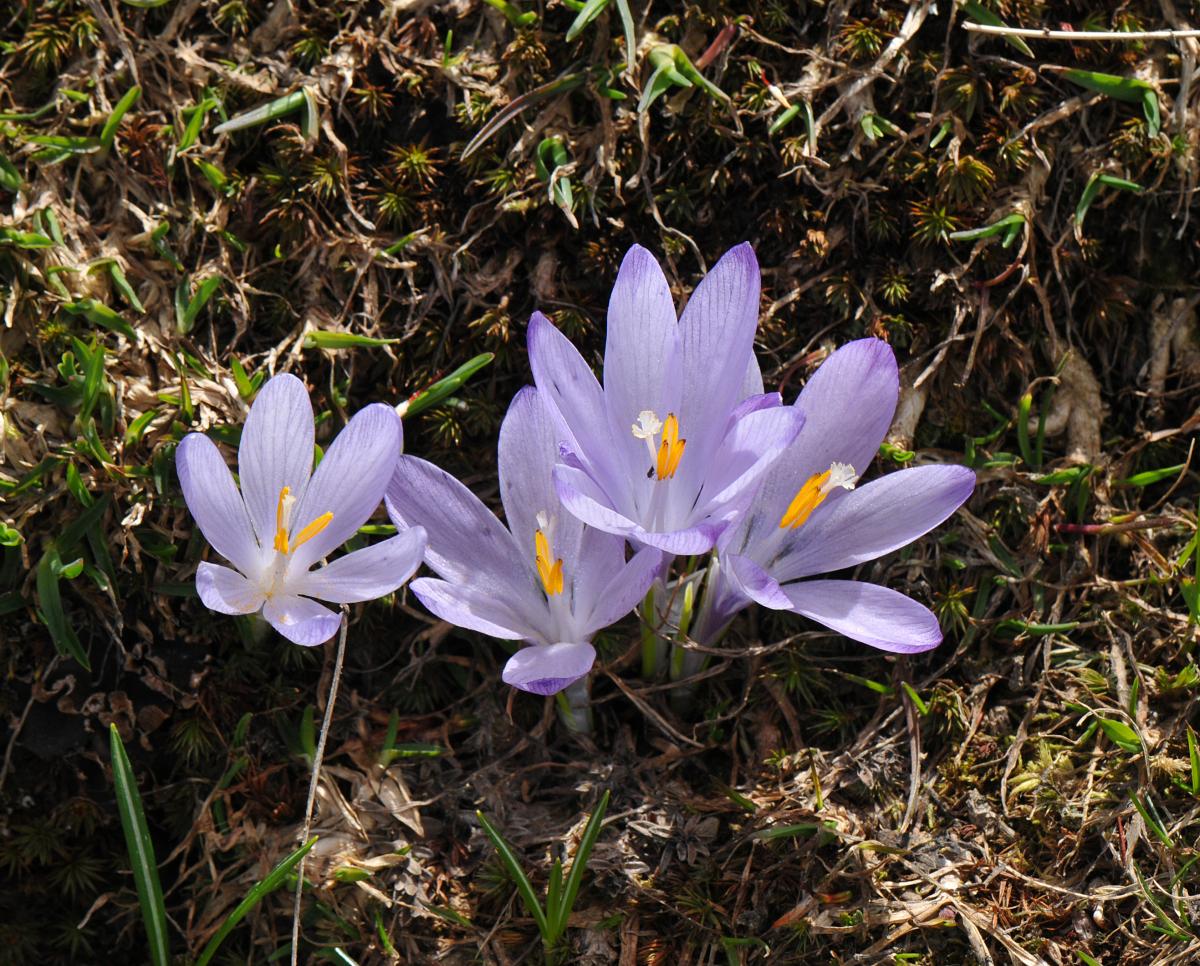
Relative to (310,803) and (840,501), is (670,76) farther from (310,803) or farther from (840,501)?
(310,803)

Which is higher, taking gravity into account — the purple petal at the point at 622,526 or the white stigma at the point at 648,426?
the white stigma at the point at 648,426

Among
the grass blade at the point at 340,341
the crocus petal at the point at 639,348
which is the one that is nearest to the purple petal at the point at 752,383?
the crocus petal at the point at 639,348

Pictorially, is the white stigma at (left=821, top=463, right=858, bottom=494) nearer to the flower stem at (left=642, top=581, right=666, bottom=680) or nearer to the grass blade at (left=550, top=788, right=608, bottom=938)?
the flower stem at (left=642, top=581, right=666, bottom=680)

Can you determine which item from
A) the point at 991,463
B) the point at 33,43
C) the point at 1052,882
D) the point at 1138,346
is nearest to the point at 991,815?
the point at 1052,882

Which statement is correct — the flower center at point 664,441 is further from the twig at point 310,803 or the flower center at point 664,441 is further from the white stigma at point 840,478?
the twig at point 310,803

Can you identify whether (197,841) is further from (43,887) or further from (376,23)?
(376,23)

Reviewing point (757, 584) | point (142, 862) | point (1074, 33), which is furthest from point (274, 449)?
point (1074, 33)

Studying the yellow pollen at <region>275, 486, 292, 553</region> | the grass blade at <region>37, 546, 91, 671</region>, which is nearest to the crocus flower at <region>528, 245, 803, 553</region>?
the yellow pollen at <region>275, 486, 292, 553</region>
